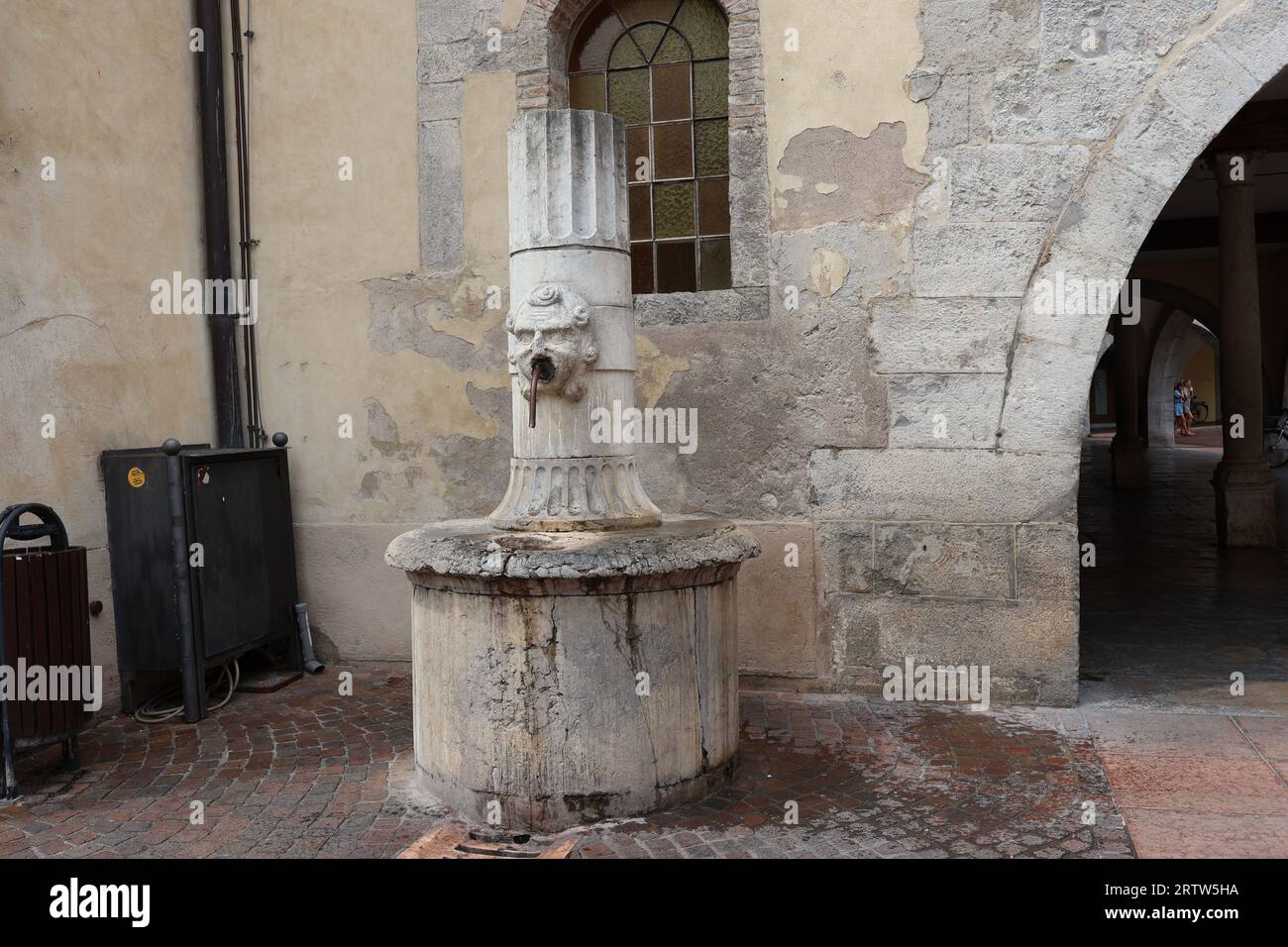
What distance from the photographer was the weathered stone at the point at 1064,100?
4965 millimetres

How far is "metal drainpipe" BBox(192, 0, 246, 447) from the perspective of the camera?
618 centimetres

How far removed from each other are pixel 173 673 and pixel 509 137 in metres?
3.64

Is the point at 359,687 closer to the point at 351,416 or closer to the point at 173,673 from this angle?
the point at 173,673

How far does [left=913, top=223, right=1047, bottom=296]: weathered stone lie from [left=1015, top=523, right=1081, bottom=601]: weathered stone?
1207 millimetres

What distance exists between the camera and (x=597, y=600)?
11.9 feet

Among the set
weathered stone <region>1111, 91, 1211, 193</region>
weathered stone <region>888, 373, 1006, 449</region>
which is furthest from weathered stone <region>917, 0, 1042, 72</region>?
weathered stone <region>888, 373, 1006, 449</region>

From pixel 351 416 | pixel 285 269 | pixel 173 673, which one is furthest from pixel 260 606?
pixel 285 269

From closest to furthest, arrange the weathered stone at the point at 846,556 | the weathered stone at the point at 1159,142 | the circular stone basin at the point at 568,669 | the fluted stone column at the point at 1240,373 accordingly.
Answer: the circular stone basin at the point at 568,669, the weathered stone at the point at 1159,142, the weathered stone at the point at 846,556, the fluted stone column at the point at 1240,373

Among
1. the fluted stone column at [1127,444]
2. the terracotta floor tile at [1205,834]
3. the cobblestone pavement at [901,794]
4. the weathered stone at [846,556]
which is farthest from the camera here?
the fluted stone column at [1127,444]

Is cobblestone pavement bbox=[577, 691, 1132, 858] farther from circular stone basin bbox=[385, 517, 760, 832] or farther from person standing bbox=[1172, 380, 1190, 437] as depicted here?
person standing bbox=[1172, 380, 1190, 437]

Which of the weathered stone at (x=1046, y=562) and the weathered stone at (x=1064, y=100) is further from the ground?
the weathered stone at (x=1064, y=100)

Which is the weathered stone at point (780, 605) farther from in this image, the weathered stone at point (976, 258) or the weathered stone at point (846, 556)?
the weathered stone at point (976, 258)

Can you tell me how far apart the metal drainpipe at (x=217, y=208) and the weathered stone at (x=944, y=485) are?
140 inches

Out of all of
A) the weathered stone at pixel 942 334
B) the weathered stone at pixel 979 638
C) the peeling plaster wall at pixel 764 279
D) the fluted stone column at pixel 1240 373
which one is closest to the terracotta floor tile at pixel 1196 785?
the weathered stone at pixel 979 638
